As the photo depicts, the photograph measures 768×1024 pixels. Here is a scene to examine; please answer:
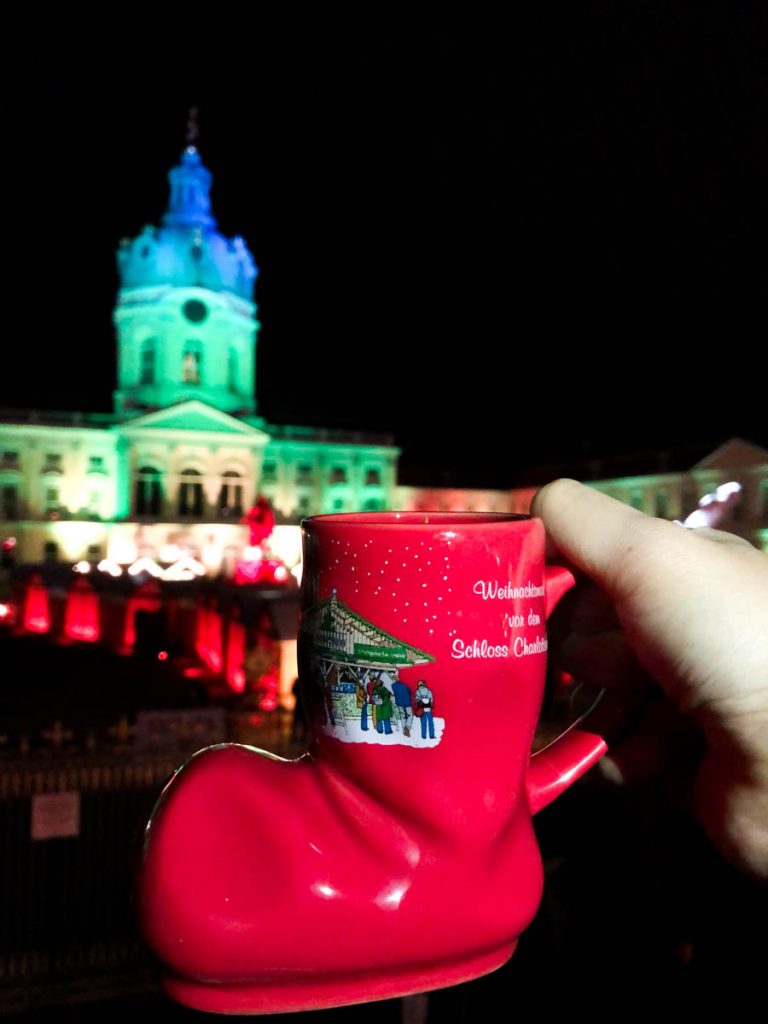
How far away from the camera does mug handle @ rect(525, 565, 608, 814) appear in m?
1.34

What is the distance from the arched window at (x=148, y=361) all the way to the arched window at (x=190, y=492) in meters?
7.00

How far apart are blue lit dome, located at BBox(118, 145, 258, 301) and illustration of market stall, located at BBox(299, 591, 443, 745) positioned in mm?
49530

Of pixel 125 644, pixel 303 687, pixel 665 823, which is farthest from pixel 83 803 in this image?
pixel 125 644

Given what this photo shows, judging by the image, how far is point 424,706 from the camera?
3.78 feet

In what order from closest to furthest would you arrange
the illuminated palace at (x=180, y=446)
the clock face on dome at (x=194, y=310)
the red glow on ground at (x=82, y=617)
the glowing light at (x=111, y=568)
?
the red glow on ground at (x=82, y=617)
the glowing light at (x=111, y=568)
the illuminated palace at (x=180, y=446)
the clock face on dome at (x=194, y=310)

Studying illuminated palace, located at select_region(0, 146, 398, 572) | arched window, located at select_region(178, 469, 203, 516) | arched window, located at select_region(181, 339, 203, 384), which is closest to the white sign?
illuminated palace, located at select_region(0, 146, 398, 572)

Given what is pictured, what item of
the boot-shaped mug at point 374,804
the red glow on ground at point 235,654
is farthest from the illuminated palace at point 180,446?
the boot-shaped mug at point 374,804

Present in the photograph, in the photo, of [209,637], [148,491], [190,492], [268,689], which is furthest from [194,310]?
[268,689]

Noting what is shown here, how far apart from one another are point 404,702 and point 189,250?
51603 mm

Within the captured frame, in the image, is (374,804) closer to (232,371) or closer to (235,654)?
(235,654)

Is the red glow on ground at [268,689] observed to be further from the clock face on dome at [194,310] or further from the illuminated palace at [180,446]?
the clock face on dome at [194,310]

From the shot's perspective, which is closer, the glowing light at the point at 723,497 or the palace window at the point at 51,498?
the glowing light at the point at 723,497

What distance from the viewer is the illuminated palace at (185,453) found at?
42.4 meters

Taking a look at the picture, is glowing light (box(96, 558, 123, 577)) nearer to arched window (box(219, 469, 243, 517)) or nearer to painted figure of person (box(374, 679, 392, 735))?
arched window (box(219, 469, 243, 517))
